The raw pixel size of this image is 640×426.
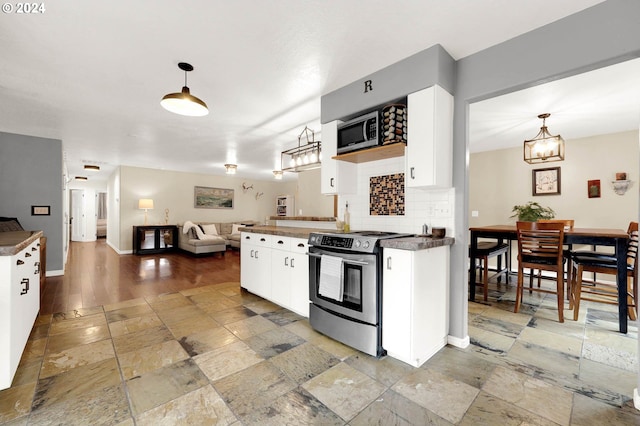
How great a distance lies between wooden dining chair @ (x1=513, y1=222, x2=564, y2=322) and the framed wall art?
8256 millimetres

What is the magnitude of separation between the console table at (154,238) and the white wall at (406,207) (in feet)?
20.2

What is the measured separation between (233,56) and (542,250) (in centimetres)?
368

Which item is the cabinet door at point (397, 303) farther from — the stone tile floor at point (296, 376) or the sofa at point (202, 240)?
the sofa at point (202, 240)

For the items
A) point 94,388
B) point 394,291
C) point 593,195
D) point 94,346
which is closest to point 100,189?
point 94,346

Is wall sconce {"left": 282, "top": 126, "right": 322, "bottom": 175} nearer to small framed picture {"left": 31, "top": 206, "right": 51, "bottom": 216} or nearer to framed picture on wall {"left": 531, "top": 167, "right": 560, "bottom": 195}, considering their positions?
framed picture on wall {"left": 531, "top": 167, "right": 560, "bottom": 195}

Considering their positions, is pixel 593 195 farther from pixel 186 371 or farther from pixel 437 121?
pixel 186 371

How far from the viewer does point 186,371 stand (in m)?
1.93

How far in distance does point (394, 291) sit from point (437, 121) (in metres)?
1.36

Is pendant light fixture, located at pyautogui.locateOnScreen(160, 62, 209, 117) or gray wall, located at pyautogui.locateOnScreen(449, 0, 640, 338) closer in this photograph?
gray wall, located at pyautogui.locateOnScreen(449, 0, 640, 338)

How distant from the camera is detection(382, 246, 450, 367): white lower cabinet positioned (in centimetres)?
195

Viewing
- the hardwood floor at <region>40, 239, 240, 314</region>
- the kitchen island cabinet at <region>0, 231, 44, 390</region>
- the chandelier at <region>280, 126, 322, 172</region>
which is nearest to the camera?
the kitchen island cabinet at <region>0, 231, 44, 390</region>

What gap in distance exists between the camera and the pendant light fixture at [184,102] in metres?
2.32

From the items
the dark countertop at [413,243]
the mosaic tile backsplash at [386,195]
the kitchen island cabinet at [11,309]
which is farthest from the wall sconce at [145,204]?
the dark countertop at [413,243]

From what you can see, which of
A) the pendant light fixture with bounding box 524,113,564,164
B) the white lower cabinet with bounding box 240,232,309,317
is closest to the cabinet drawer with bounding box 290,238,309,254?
the white lower cabinet with bounding box 240,232,309,317
